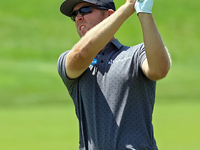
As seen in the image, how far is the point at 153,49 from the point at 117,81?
0.40 metres

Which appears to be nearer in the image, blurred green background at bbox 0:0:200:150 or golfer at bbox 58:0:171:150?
golfer at bbox 58:0:171:150

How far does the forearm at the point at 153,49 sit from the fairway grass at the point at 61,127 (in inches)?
225

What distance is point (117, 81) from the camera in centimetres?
287

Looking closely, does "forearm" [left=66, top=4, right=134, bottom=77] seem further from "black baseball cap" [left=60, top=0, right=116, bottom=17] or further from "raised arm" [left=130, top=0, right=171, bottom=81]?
"black baseball cap" [left=60, top=0, right=116, bottom=17]

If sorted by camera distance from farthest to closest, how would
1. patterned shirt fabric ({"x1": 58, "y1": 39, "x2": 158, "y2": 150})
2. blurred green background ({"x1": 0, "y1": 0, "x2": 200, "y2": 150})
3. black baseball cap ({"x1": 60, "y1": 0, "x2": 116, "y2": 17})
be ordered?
blurred green background ({"x1": 0, "y1": 0, "x2": 200, "y2": 150}) → black baseball cap ({"x1": 60, "y1": 0, "x2": 116, "y2": 17}) → patterned shirt fabric ({"x1": 58, "y1": 39, "x2": 158, "y2": 150})

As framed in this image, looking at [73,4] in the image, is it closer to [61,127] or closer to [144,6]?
[144,6]

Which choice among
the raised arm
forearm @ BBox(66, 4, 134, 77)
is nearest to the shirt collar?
forearm @ BBox(66, 4, 134, 77)

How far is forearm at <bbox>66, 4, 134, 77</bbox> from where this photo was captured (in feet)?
8.80

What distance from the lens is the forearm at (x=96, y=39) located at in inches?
106

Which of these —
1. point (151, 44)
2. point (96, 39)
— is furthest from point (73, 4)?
point (151, 44)

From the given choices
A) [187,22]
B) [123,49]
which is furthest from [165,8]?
[123,49]

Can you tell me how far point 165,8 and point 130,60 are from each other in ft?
72.7

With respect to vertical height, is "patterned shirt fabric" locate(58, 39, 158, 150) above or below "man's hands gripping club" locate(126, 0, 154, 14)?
below

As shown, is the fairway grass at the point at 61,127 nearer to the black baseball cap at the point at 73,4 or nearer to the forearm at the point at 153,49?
the black baseball cap at the point at 73,4
